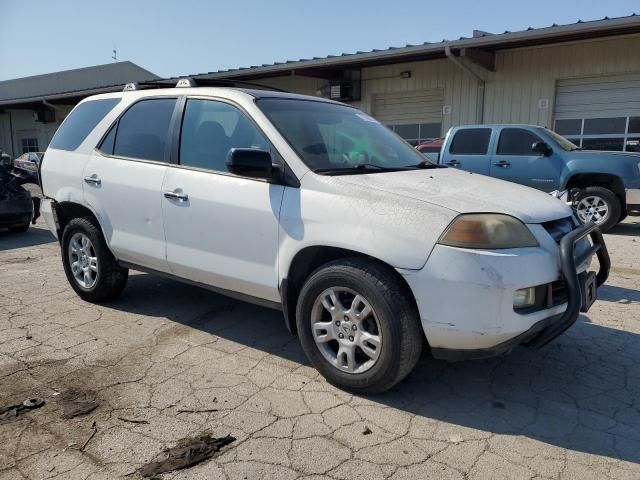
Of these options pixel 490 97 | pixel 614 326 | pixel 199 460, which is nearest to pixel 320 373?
pixel 199 460

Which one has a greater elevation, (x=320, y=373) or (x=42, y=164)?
(x=42, y=164)

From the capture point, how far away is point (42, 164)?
498 cm

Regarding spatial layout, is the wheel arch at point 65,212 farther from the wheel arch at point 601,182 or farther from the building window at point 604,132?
the building window at point 604,132

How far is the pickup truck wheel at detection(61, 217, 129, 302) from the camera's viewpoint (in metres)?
4.52

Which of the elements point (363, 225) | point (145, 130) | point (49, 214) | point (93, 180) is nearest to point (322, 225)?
point (363, 225)

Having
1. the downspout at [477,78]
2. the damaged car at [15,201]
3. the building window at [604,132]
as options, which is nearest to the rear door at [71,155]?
the damaged car at [15,201]

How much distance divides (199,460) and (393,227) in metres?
1.52

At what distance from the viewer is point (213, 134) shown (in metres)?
3.75

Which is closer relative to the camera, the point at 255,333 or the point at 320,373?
the point at 320,373

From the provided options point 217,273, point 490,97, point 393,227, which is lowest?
point 217,273

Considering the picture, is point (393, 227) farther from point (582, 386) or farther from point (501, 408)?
point (582, 386)

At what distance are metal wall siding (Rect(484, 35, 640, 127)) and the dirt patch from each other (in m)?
A: 12.2

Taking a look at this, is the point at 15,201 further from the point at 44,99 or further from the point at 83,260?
the point at 44,99

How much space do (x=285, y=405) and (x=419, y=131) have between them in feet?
42.1
